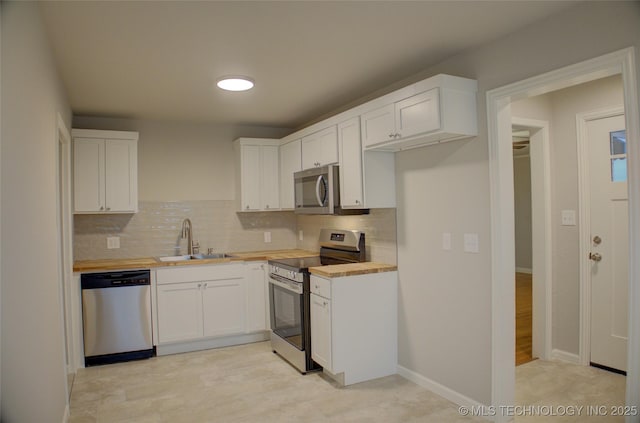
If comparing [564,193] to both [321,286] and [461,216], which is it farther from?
[321,286]

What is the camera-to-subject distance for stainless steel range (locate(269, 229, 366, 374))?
369cm

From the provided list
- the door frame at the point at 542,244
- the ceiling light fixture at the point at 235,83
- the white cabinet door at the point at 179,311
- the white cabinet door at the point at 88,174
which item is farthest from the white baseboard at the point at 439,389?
the white cabinet door at the point at 88,174

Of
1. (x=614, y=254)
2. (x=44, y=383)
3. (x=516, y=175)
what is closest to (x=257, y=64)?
(x=44, y=383)

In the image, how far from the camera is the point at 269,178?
5098 millimetres

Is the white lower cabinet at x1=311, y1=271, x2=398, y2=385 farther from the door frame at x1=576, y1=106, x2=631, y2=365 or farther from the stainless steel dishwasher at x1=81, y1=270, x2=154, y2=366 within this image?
the stainless steel dishwasher at x1=81, y1=270, x2=154, y2=366

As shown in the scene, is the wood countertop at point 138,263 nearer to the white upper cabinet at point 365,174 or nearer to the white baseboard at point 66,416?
the white upper cabinet at point 365,174

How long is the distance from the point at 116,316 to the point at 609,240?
4389mm

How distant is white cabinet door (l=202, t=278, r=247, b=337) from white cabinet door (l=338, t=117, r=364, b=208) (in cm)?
158

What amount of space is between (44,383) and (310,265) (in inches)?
86.3

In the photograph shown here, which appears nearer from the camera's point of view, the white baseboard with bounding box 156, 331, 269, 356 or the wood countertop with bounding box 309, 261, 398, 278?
the wood countertop with bounding box 309, 261, 398, 278

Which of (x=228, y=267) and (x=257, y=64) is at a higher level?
(x=257, y=64)

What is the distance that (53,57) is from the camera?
2.80m

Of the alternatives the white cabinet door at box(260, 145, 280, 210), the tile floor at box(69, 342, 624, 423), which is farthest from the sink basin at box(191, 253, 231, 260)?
the tile floor at box(69, 342, 624, 423)

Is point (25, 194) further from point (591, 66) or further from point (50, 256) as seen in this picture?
point (591, 66)
